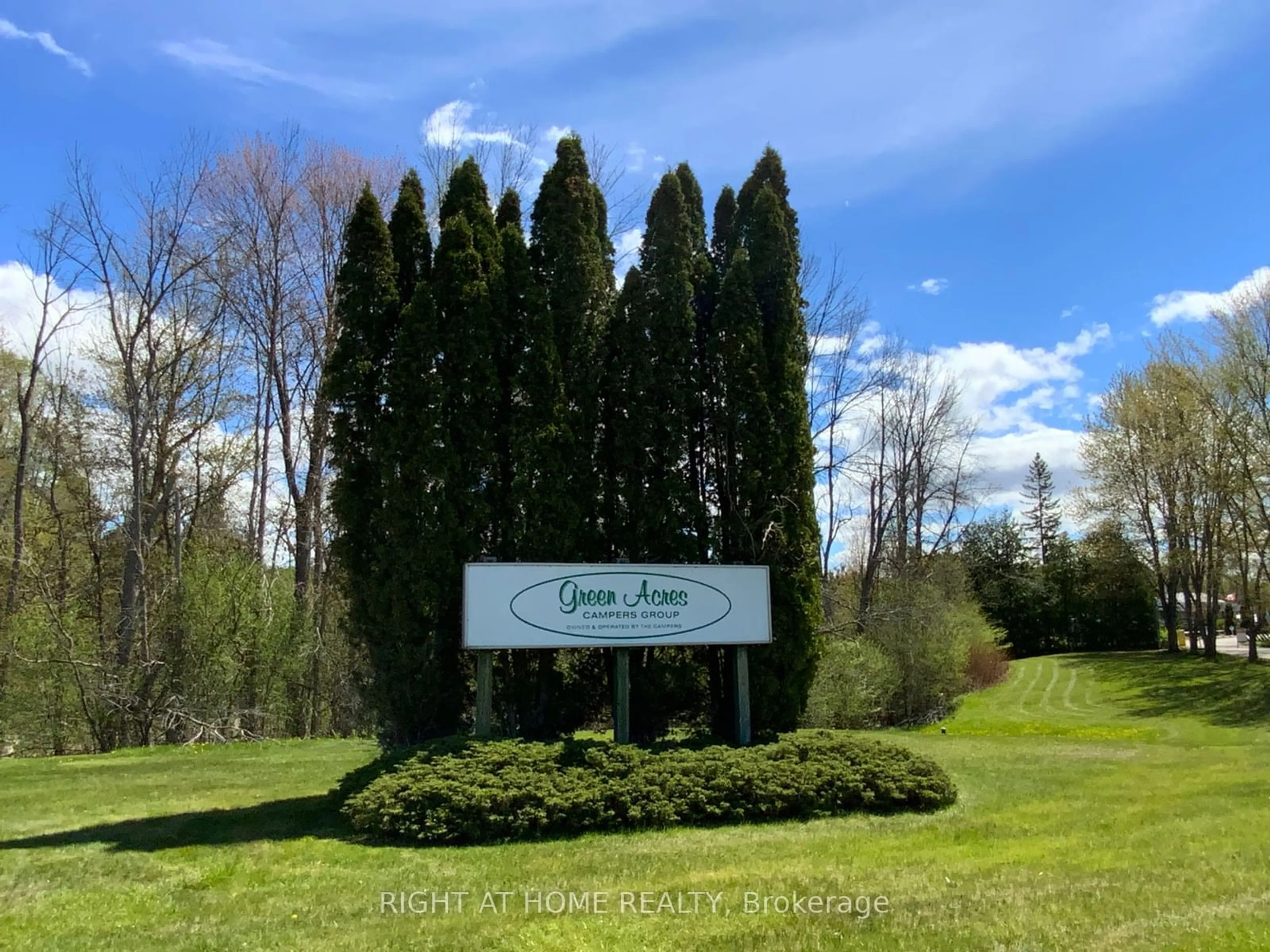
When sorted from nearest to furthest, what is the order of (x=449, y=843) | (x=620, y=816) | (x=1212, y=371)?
1. (x=449, y=843)
2. (x=620, y=816)
3. (x=1212, y=371)

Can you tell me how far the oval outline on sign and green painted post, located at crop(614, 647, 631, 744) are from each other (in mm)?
331

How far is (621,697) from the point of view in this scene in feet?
33.0

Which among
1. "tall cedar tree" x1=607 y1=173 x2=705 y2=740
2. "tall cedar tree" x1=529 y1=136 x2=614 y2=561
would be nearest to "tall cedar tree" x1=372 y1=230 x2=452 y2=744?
"tall cedar tree" x1=529 y1=136 x2=614 y2=561

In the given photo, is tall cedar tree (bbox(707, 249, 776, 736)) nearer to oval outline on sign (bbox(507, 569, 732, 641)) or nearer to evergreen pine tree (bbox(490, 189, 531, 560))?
oval outline on sign (bbox(507, 569, 732, 641))

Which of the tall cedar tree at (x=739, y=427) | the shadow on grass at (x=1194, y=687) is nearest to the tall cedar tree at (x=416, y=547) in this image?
the tall cedar tree at (x=739, y=427)

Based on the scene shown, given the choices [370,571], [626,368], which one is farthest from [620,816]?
[626,368]

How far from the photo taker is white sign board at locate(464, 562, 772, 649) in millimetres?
9445

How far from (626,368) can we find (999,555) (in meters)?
40.9

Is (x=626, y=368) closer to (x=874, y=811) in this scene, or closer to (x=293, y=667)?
(x=874, y=811)

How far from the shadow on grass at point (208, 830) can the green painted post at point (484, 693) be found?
164 cm

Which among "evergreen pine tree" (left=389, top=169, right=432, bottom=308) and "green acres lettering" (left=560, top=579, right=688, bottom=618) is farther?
"evergreen pine tree" (left=389, top=169, right=432, bottom=308)

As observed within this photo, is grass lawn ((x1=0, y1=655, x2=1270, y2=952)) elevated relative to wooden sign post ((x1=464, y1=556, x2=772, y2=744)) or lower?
lower

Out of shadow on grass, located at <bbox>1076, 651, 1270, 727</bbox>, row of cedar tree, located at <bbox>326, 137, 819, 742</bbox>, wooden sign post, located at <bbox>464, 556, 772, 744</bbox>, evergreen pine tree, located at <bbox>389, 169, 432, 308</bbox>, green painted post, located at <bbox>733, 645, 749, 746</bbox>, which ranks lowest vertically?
shadow on grass, located at <bbox>1076, 651, 1270, 727</bbox>

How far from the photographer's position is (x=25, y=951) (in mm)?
4414
